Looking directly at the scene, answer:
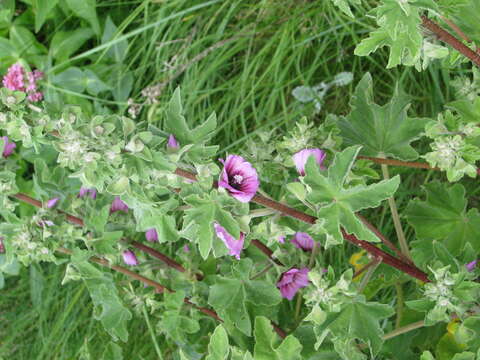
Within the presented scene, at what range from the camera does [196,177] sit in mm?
925

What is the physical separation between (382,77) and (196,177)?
1156 millimetres

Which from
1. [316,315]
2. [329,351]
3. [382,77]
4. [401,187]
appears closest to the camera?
[316,315]

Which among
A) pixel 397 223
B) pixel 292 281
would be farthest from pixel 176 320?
pixel 397 223

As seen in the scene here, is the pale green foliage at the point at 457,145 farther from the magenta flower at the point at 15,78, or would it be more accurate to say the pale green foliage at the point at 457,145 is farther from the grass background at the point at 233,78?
the magenta flower at the point at 15,78

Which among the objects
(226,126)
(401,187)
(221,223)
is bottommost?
(401,187)

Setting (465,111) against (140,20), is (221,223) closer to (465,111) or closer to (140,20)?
(465,111)

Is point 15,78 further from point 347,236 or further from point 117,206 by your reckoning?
point 347,236

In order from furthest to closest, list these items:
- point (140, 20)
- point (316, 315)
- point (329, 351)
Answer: point (140, 20) → point (329, 351) → point (316, 315)

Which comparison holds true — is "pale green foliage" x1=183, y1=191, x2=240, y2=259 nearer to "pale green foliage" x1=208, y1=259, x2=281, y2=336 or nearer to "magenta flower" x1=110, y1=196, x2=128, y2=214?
"pale green foliage" x1=208, y1=259, x2=281, y2=336

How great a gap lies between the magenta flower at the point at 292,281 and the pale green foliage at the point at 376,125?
0.26 metres

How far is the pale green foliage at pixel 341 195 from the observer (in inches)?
35.3

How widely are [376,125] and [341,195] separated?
1.01ft

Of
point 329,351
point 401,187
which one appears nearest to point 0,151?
point 329,351

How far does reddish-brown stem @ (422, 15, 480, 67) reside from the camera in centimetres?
92
